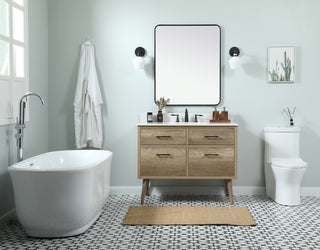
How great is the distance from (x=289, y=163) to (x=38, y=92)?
287cm

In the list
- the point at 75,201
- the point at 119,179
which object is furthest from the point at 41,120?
the point at 75,201

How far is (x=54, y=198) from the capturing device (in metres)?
2.54

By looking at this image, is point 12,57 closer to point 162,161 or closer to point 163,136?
point 163,136

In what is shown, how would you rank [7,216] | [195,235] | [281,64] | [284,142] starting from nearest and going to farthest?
1. [195,235]
2. [7,216]
3. [284,142]
4. [281,64]

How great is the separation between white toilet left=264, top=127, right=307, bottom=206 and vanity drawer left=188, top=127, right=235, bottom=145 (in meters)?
0.59

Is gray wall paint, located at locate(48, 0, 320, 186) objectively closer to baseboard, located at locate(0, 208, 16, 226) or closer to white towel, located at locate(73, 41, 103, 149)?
white towel, located at locate(73, 41, 103, 149)

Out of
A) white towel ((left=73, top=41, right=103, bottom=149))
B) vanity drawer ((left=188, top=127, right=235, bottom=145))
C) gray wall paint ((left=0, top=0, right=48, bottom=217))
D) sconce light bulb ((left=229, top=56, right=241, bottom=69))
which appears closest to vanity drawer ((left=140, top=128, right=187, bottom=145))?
vanity drawer ((left=188, top=127, right=235, bottom=145))

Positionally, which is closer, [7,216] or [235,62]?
[7,216]

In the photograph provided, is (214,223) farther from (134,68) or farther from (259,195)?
(134,68)

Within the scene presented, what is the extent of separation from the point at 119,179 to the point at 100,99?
3.29ft

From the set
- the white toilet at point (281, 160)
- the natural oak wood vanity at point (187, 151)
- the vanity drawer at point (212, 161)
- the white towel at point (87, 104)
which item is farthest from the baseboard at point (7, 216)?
the white toilet at point (281, 160)

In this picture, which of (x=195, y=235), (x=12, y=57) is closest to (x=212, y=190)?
(x=195, y=235)

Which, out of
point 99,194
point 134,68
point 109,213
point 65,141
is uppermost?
point 134,68

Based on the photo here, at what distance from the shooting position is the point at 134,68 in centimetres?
400
